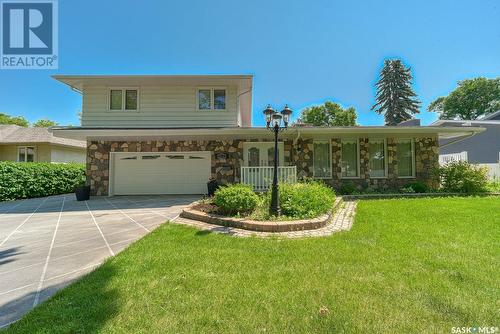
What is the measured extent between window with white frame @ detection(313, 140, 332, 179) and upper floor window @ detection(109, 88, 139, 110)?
8.00 m

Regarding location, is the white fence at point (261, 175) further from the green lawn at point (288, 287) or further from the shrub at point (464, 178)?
the shrub at point (464, 178)

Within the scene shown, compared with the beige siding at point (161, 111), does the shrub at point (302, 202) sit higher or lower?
lower

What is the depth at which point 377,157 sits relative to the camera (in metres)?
10.9

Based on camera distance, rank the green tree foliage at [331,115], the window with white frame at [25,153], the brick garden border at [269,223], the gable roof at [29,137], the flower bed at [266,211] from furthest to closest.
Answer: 1. the green tree foliage at [331,115]
2. the window with white frame at [25,153]
3. the gable roof at [29,137]
4. the flower bed at [266,211]
5. the brick garden border at [269,223]

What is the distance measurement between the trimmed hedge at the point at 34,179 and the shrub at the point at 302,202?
441 inches

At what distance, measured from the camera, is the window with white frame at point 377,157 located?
1081 centimetres

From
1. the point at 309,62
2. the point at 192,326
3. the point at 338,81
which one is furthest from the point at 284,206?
the point at 338,81

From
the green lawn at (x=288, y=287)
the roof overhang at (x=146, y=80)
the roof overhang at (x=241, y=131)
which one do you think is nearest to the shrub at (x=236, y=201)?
the green lawn at (x=288, y=287)

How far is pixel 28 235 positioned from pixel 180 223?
2.86 m

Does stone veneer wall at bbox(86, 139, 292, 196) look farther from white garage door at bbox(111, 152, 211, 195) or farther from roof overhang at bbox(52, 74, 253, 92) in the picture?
roof overhang at bbox(52, 74, 253, 92)

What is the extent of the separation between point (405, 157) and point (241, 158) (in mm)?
7052

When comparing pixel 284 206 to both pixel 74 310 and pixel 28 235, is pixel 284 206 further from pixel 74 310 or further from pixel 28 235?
pixel 28 235

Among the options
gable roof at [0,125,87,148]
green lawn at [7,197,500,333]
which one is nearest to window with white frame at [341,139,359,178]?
green lawn at [7,197,500,333]

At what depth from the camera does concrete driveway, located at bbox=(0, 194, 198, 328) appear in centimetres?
274
